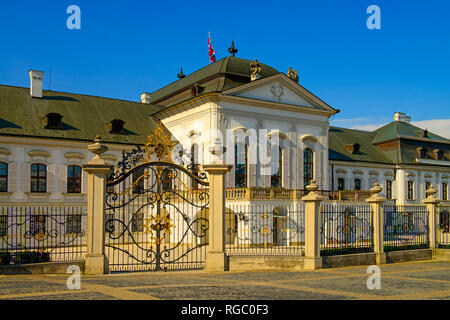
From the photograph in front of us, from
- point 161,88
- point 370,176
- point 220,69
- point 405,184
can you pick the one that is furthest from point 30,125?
point 405,184

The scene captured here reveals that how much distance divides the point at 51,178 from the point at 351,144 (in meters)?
27.6

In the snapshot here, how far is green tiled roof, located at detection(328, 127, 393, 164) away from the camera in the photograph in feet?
150

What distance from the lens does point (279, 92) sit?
35688 mm

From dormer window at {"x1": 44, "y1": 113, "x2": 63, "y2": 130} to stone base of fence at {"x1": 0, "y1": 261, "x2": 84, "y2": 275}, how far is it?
19245mm

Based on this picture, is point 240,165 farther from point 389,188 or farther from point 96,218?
point 389,188

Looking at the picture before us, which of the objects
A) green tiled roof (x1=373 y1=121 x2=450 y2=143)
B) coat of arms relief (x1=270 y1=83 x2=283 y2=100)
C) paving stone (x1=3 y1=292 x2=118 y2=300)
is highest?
coat of arms relief (x1=270 y1=83 x2=283 y2=100)

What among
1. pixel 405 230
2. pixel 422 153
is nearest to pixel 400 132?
pixel 422 153

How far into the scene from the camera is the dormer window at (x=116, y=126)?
34.8 m

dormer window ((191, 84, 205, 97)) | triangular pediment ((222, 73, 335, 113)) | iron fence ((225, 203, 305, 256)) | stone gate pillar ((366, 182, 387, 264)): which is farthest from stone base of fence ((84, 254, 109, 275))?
dormer window ((191, 84, 205, 97))

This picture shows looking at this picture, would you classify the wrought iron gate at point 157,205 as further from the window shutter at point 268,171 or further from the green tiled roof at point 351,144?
the green tiled roof at point 351,144

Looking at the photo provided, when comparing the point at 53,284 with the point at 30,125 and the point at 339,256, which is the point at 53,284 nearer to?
the point at 339,256

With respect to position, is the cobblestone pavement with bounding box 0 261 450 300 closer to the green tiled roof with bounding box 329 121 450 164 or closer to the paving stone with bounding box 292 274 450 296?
the paving stone with bounding box 292 274 450 296

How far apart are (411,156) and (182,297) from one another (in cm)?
4409

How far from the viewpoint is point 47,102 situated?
34.6m
